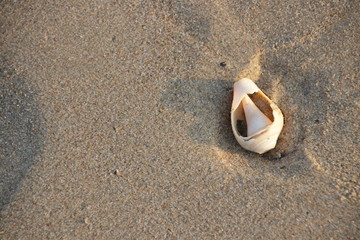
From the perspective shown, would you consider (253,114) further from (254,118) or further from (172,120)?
(172,120)

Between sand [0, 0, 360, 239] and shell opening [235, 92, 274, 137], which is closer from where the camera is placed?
sand [0, 0, 360, 239]

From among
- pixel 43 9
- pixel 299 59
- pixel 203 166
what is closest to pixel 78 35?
pixel 43 9

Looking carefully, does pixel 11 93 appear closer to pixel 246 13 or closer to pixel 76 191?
pixel 76 191

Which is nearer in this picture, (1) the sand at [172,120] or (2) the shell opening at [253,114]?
(1) the sand at [172,120]
